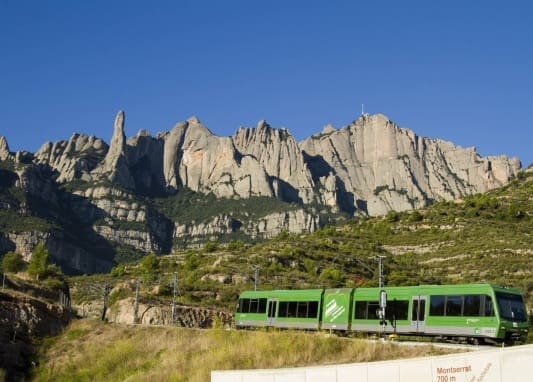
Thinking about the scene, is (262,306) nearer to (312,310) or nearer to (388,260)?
(312,310)

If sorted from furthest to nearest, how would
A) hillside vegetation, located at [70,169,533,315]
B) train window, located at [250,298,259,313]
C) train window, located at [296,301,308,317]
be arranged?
hillside vegetation, located at [70,169,533,315], train window, located at [250,298,259,313], train window, located at [296,301,308,317]

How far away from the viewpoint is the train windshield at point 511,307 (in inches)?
1067

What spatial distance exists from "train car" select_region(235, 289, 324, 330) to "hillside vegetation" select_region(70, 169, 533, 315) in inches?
800

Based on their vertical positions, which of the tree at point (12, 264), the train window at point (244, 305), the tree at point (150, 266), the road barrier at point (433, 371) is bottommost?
the road barrier at point (433, 371)

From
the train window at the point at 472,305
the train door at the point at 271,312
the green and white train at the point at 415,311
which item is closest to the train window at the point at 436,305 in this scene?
the green and white train at the point at 415,311

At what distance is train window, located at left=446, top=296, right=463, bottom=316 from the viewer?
2847cm

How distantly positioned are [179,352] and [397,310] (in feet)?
38.7

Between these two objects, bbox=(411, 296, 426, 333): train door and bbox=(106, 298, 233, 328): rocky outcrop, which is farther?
bbox=(106, 298, 233, 328): rocky outcrop

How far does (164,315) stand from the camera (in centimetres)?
5819

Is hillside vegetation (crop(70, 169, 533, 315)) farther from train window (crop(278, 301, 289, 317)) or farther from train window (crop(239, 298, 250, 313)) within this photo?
train window (crop(278, 301, 289, 317))

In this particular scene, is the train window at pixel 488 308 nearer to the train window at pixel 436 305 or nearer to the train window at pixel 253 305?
the train window at pixel 436 305

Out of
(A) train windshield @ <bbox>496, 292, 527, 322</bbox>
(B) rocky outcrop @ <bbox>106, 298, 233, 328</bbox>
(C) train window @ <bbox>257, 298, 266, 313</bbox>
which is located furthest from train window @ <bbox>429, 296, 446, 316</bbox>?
Result: (B) rocky outcrop @ <bbox>106, 298, 233, 328</bbox>

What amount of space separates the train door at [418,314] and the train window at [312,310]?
7176 mm

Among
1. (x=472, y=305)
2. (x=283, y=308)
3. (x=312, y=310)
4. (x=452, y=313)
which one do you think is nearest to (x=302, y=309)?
(x=312, y=310)
